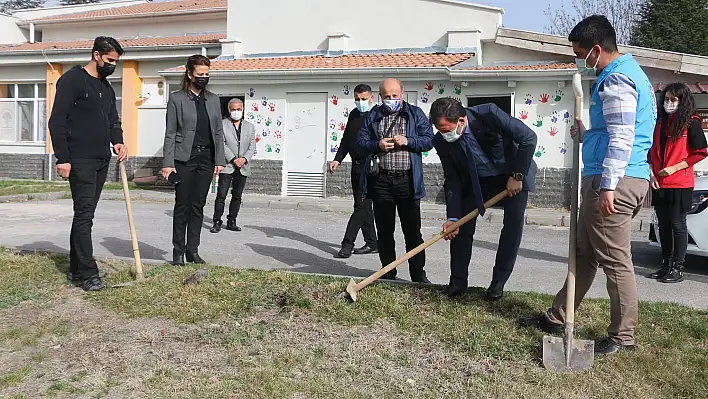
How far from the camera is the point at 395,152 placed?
5738mm

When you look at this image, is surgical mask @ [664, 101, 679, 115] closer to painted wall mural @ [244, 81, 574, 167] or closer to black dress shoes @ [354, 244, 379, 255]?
black dress shoes @ [354, 244, 379, 255]

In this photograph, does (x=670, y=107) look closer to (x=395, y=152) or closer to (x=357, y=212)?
(x=395, y=152)

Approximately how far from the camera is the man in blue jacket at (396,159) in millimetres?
5730

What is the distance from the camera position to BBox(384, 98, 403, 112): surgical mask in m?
5.75

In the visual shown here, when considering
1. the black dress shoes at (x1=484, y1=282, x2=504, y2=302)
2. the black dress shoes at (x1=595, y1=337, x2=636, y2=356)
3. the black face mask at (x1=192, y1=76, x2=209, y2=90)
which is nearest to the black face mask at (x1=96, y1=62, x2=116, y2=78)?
the black face mask at (x1=192, y1=76, x2=209, y2=90)

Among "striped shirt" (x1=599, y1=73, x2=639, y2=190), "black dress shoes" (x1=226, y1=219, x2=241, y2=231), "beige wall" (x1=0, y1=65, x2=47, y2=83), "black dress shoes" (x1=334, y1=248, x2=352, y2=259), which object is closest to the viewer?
"striped shirt" (x1=599, y1=73, x2=639, y2=190)

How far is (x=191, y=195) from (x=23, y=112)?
60.1 ft

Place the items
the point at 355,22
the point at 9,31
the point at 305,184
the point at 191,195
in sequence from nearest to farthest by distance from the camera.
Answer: the point at 191,195
the point at 305,184
the point at 355,22
the point at 9,31

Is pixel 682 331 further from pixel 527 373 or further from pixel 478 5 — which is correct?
pixel 478 5

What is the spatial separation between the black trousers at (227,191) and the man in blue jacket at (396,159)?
14.2 ft

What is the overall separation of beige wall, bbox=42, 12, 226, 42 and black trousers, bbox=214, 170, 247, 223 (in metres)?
13.2

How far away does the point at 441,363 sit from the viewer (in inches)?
160

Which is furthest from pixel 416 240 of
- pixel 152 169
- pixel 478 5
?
pixel 152 169

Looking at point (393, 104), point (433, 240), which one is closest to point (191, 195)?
point (393, 104)
